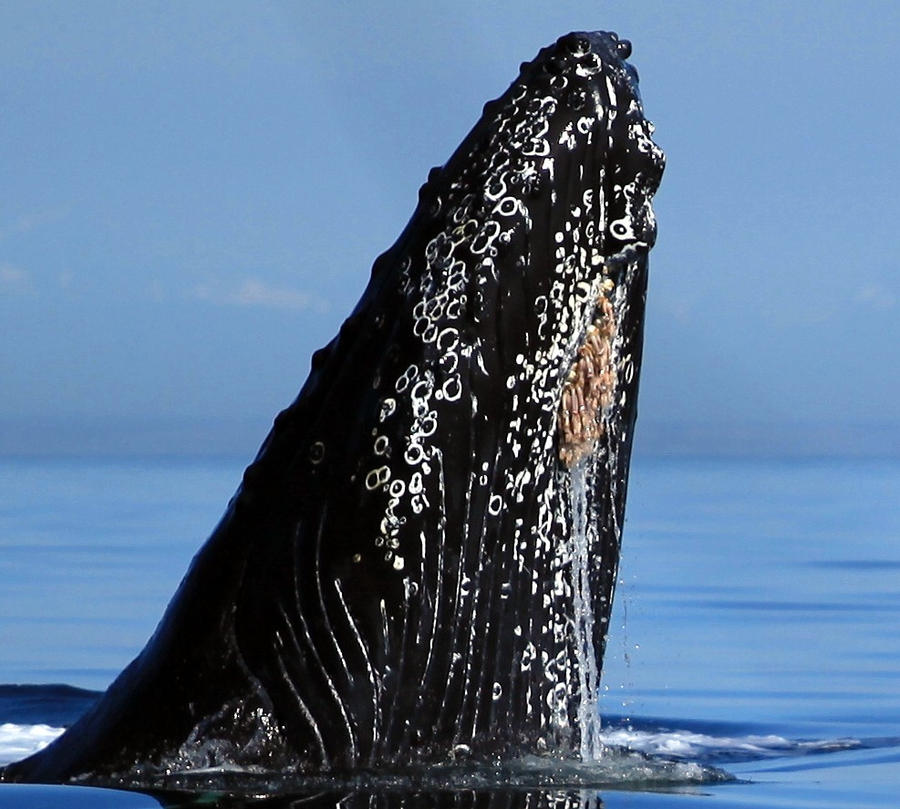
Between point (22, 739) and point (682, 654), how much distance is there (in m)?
6.41

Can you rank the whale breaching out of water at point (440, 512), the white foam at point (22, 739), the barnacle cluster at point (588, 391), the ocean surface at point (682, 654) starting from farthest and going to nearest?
the white foam at point (22, 739)
the ocean surface at point (682, 654)
the barnacle cluster at point (588, 391)
the whale breaching out of water at point (440, 512)

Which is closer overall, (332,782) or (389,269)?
(332,782)

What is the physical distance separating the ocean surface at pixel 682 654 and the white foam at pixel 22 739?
28 mm

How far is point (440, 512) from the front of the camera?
6070 mm

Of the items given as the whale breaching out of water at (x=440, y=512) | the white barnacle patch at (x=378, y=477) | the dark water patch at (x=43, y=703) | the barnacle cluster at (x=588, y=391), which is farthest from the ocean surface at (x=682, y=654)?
the barnacle cluster at (x=588, y=391)

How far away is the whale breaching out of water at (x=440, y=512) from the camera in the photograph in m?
6.00

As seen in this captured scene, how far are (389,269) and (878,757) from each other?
12.2 feet

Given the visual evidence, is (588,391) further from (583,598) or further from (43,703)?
(43,703)

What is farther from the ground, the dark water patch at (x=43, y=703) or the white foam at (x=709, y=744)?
the dark water patch at (x=43, y=703)

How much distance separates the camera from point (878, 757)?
881 cm

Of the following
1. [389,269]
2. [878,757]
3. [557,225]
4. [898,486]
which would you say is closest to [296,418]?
[389,269]

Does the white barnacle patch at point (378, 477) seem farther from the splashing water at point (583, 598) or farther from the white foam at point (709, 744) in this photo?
the white foam at point (709, 744)

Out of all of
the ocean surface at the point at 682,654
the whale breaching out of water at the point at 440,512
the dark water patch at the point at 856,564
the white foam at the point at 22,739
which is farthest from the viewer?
the dark water patch at the point at 856,564

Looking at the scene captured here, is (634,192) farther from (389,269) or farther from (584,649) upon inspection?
(584,649)
